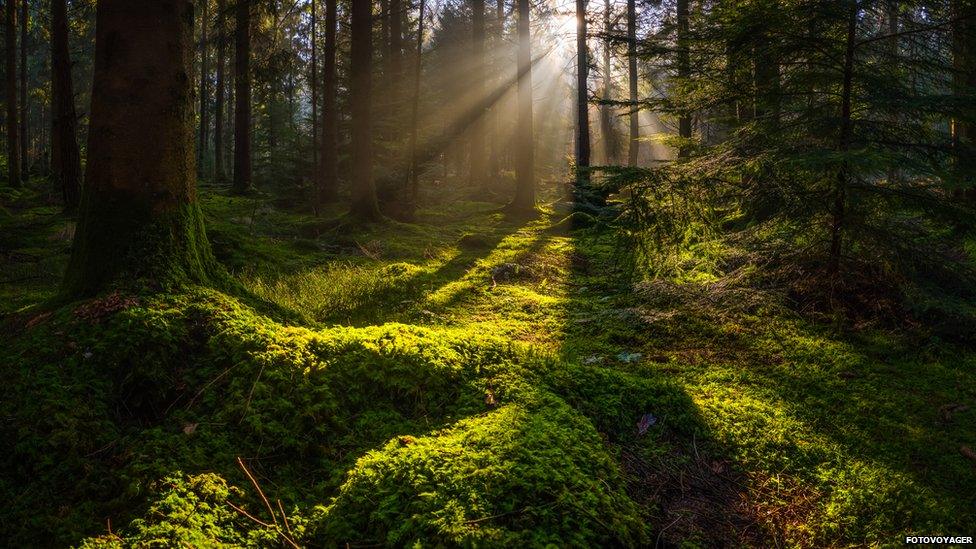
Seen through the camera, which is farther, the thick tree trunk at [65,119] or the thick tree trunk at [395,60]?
the thick tree trunk at [395,60]

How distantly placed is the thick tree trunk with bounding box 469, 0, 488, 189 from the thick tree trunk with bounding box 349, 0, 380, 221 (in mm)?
12503

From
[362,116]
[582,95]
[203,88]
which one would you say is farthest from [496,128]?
[362,116]

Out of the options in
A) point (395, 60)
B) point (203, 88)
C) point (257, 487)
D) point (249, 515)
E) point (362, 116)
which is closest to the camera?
point (249, 515)

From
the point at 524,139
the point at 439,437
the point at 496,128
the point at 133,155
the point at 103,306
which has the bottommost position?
the point at 439,437

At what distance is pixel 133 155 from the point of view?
311 cm

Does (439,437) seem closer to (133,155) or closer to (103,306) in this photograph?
(103,306)

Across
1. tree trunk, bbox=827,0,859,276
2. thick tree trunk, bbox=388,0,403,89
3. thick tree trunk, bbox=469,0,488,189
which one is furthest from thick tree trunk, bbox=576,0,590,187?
tree trunk, bbox=827,0,859,276

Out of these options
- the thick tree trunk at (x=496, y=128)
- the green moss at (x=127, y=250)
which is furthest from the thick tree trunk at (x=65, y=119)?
the thick tree trunk at (x=496, y=128)

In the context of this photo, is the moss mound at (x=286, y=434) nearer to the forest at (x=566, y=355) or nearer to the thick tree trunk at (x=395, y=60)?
the forest at (x=566, y=355)

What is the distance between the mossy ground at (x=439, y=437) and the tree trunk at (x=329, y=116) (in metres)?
13.4

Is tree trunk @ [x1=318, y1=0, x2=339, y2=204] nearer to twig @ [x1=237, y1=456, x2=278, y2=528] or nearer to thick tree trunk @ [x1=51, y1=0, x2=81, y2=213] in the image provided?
thick tree trunk @ [x1=51, y1=0, x2=81, y2=213]

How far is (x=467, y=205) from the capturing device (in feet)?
66.5

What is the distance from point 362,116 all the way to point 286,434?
11925 millimetres

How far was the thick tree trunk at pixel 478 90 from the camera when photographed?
24406mm
